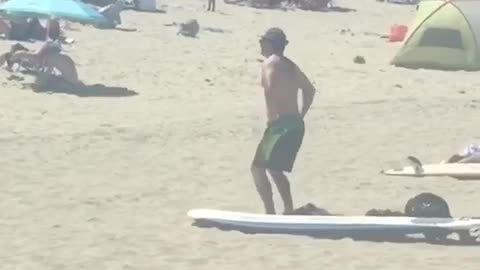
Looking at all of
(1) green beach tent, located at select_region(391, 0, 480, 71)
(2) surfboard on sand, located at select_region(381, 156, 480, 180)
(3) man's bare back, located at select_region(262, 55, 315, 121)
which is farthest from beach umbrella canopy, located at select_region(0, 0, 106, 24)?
(3) man's bare back, located at select_region(262, 55, 315, 121)

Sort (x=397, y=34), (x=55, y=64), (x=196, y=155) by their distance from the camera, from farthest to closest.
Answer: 1. (x=397, y=34)
2. (x=55, y=64)
3. (x=196, y=155)

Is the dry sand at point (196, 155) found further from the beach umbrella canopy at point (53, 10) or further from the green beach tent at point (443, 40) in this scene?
the beach umbrella canopy at point (53, 10)

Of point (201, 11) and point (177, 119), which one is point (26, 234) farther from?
point (201, 11)

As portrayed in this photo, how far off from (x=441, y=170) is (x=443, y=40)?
33.4 ft

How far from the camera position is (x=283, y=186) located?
8586 millimetres

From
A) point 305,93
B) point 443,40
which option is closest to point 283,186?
point 305,93

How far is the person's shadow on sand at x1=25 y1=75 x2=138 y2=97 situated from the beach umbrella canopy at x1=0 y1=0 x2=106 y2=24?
815 millimetres

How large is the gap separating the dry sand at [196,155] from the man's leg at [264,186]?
0.50m

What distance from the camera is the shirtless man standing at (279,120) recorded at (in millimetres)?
8453

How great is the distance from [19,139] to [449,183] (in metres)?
4.00

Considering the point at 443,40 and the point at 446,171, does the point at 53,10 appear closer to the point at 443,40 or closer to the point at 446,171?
the point at 446,171

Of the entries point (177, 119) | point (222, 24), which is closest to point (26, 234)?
point (177, 119)

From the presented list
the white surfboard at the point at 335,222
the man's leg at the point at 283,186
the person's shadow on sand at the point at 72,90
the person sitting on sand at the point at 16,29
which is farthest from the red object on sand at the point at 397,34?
the white surfboard at the point at 335,222

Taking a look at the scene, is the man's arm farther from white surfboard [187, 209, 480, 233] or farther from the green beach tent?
the green beach tent
